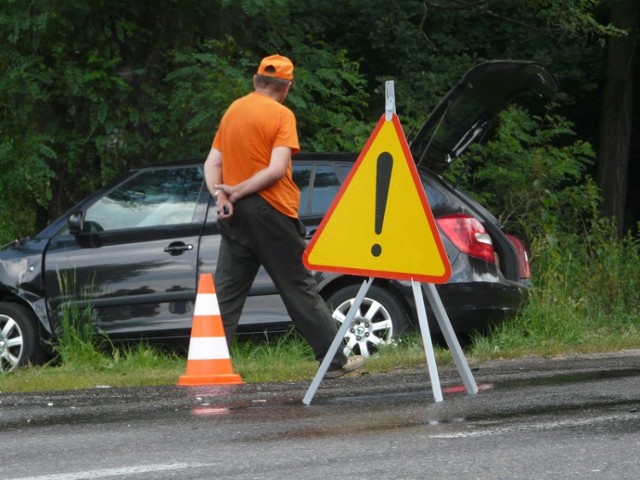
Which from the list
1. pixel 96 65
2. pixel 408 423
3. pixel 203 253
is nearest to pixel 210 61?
pixel 96 65

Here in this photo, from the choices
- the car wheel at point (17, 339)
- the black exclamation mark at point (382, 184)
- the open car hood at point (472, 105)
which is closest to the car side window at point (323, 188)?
the open car hood at point (472, 105)

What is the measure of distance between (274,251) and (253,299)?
5.79ft

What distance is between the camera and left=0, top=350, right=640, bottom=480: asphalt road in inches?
203

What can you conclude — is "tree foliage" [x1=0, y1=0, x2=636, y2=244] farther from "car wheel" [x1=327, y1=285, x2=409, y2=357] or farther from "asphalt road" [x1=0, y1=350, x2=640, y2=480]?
"asphalt road" [x1=0, y1=350, x2=640, y2=480]

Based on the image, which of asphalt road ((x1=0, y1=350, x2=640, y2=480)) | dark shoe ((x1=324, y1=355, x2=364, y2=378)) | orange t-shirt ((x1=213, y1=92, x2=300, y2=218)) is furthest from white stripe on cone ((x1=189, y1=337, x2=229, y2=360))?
orange t-shirt ((x1=213, y1=92, x2=300, y2=218))

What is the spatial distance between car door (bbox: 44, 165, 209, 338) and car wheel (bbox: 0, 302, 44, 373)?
224 mm

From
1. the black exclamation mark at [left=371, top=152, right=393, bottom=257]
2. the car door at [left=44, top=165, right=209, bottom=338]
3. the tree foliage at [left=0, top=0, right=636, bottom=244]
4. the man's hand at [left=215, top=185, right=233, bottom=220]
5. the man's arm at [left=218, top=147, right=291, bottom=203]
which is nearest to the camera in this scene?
the black exclamation mark at [left=371, top=152, right=393, bottom=257]

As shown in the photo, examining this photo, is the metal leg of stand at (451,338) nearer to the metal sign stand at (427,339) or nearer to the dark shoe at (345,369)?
the metal sign stand at (427,339)

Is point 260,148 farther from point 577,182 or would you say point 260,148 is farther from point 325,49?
point 577,182

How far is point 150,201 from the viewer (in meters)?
10.6

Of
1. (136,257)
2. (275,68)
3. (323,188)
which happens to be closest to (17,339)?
(136,257)

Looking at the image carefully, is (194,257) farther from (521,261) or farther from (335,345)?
(335,345)

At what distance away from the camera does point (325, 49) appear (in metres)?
14.2

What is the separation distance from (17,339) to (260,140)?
3101 millimetres
